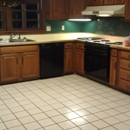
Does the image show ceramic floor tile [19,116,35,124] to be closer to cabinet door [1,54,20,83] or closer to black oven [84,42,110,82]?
cabinet door [1,54,20,83]

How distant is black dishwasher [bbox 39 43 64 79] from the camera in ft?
16.3

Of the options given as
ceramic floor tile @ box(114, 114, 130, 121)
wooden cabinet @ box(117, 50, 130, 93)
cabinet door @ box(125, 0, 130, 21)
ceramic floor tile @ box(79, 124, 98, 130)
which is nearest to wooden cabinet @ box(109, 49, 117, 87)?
wooden cabinet @ box(117, 50, 130, 93)

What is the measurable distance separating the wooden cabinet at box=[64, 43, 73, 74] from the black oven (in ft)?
1.51

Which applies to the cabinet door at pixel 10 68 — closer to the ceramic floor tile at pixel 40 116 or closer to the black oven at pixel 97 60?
the black oven at pixel 97 60

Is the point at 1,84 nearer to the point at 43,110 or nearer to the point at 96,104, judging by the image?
the point at 43,110

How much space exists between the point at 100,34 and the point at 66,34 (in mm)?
912

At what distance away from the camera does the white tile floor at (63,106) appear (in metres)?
3.01

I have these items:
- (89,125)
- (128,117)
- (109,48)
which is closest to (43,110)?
(89,125)

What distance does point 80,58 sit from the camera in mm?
5332

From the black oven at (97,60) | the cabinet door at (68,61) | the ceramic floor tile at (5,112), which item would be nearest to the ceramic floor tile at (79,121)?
the ceramic floor tile at (5,112)

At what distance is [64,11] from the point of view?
17.9ft

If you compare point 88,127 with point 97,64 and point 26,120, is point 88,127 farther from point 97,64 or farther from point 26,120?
point 97,64

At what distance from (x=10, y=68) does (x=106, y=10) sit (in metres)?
2.34

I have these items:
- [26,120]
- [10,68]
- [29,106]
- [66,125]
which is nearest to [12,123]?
[26,120]
